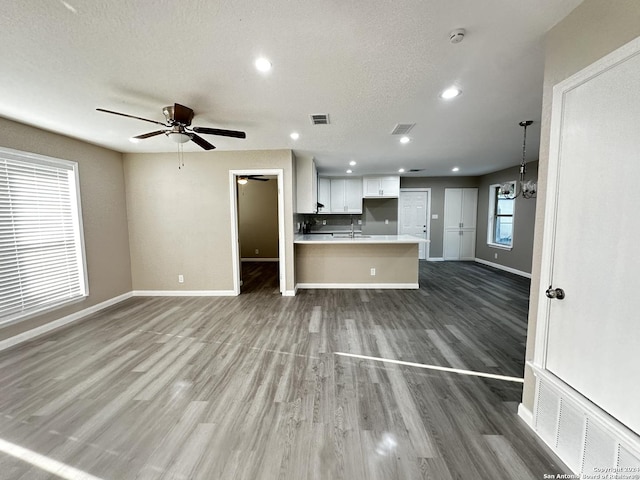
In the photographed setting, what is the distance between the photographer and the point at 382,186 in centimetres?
686

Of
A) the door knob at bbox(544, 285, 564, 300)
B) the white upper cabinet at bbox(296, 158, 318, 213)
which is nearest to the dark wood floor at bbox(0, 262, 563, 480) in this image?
the door knob at bbox(544, 285, 564, 300)

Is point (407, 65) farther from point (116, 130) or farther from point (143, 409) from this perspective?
point (116, 130)

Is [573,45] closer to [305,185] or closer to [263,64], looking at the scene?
[263,64]

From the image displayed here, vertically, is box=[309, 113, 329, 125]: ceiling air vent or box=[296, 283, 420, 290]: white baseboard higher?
box=[309, 113, 329, 125]: ceiling air vent

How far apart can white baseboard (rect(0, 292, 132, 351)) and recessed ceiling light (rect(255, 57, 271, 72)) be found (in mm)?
3896

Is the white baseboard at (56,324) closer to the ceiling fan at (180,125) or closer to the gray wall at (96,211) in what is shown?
the gray wall at (96,211)

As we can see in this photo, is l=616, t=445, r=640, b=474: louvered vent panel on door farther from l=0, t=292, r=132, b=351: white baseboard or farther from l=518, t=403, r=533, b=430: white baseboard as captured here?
l=0, t=292, r=132, b=351: white baseboard

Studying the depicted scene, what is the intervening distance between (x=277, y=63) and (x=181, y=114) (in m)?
1.11

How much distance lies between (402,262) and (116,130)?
4.78 metres

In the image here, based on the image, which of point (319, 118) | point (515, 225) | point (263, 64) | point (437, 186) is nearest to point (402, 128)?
point (319, 118)

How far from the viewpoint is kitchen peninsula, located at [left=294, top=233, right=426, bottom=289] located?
15.8ft

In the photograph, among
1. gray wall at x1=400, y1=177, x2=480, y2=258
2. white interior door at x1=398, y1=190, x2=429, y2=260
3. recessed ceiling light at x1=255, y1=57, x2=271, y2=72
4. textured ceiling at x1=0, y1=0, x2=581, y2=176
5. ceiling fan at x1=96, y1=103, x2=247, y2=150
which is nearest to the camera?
textured ceiling at x1=0, y1=0, x2=581, y2=176

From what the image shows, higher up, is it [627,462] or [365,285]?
[627,462]

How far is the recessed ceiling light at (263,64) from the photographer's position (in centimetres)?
179
